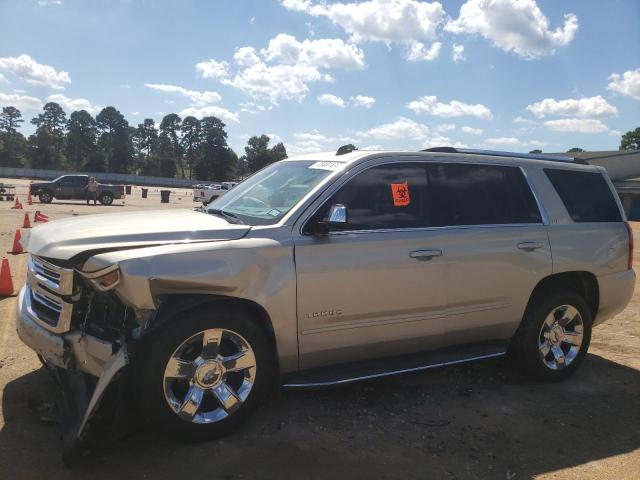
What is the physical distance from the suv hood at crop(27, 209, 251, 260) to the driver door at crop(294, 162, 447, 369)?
60cm

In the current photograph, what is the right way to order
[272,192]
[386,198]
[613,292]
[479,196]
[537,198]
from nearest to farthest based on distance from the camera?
[386,198], [272,192], [479,196], [537,198], [613,292]

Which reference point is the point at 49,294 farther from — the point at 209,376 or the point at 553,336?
A: the point at 553,336

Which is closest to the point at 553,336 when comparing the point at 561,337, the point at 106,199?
the point at 561,337

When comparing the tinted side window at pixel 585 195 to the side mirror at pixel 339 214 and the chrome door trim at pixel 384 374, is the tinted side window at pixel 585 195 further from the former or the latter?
the side mirror at pixel 339 214

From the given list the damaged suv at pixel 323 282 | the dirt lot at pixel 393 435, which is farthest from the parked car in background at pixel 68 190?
the damaged suv at pixel 323 282

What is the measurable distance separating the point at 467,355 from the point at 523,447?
32.1 inches

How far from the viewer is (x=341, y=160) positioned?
3.98 meters

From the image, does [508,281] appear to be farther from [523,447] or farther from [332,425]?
[332,425]

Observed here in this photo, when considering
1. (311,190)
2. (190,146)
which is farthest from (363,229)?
(190,146)

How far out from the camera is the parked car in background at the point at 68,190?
87.8 feet

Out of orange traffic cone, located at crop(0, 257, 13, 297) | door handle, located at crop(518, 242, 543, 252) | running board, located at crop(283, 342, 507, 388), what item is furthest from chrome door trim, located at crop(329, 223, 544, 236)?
orange traffic cone, located at crop(0, 257, 13, 297)

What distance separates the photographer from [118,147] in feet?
351

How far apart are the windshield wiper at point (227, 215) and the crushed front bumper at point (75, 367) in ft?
3.83

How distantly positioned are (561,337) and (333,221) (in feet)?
8.72
